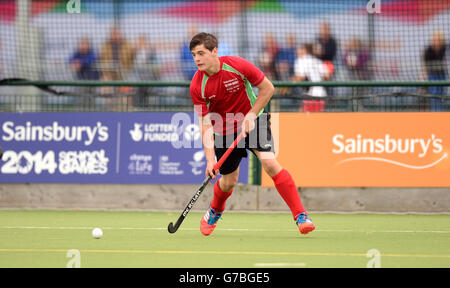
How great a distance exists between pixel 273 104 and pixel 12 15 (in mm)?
4435

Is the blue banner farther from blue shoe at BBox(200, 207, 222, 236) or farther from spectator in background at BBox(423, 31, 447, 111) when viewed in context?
blue shoe at BBox(200, 207, 222, 236)

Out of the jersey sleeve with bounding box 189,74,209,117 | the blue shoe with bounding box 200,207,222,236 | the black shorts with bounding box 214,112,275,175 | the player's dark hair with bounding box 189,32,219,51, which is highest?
the player's dark hair with bounding box 189,32,219,51

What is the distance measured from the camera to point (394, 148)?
10391 millimetres

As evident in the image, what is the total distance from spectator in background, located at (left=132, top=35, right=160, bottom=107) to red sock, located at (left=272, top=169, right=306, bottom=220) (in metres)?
4.35

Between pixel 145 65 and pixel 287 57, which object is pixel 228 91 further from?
pixel 145 65

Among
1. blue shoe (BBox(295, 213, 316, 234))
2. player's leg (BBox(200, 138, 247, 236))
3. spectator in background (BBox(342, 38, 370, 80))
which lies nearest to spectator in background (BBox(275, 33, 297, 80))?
spectator in background (BBox(342, 38, 370, 80))

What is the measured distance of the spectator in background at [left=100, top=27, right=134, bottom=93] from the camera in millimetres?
11281

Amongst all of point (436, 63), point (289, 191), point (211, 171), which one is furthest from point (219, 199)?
point (436, 63)

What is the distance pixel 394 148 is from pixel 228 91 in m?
4.02

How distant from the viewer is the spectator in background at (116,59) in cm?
1128

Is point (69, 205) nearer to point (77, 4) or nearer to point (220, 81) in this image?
point (77, 4)

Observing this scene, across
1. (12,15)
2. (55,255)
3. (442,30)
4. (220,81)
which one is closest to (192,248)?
(55,255)

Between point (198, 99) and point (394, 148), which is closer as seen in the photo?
point (198, 99)

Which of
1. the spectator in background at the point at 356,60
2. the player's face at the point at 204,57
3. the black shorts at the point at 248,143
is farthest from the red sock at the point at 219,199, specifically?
the spectator in background at the point at 356,60
